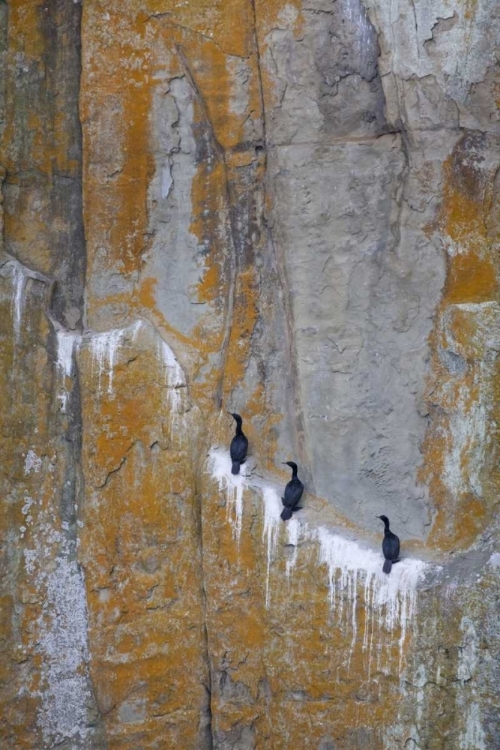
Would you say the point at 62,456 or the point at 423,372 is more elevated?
the point at 423,372

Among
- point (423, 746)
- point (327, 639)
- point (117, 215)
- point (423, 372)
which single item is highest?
point (117, 215)

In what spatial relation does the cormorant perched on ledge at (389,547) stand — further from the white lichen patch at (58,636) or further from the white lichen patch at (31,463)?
the white lichen patch at (31,463)

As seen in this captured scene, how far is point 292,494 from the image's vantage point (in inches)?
349

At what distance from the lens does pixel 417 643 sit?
8461 millimetres

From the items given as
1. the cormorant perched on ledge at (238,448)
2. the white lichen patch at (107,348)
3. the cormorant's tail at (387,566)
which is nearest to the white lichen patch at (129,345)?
the white lichen patch at (107,348)

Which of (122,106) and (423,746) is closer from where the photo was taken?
(423,746)

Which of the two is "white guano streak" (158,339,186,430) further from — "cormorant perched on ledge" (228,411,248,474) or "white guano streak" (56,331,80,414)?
"white guano streak" (56,331,80,414)

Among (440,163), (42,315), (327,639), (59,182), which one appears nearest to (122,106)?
(59,182)

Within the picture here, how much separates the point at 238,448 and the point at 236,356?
2.42 ft

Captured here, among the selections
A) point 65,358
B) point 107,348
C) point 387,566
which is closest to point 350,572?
point 387,566

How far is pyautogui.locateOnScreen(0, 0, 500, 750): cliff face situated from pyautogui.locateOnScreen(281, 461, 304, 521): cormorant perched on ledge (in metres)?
0.11

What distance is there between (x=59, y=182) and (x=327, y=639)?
4049 millimetres

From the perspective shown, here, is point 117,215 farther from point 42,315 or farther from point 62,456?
point 62,456

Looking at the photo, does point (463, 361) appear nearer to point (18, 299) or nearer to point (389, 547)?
point (389, 547)
